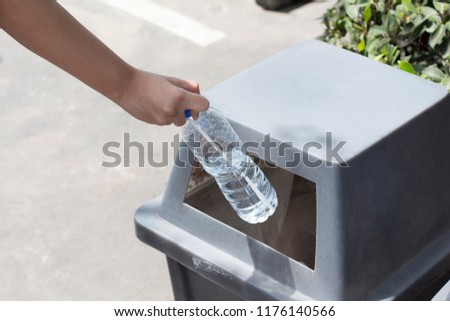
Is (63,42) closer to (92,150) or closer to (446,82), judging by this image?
(446,82)

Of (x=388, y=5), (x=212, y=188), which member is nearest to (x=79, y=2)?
(x=388, y=5)

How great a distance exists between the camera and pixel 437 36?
11.7ft

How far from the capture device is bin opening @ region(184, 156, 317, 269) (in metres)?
3.14

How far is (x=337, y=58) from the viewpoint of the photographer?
3160mm

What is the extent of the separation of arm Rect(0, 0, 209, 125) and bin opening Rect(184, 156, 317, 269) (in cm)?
46

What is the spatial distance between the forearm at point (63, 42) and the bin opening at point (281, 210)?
1.91ft

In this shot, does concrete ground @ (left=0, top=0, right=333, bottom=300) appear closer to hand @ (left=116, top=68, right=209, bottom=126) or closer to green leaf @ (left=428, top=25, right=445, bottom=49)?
green leaf @ (left=428, top=25, right=445, bottom=49)

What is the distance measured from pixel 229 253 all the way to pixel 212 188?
31cm

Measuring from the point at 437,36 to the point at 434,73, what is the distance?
0.15 m

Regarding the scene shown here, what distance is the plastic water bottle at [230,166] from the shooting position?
2.94 meters

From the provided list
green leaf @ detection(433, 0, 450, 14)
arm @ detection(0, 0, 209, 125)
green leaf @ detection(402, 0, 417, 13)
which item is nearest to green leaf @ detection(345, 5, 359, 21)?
green leaf @ detection(402, 0, 417, 13)

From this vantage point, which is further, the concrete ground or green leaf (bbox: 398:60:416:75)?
the concrete ground

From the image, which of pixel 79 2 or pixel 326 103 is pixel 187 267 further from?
pixel 79 2

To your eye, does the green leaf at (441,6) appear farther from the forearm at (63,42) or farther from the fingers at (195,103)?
the forearm at (63,42)
